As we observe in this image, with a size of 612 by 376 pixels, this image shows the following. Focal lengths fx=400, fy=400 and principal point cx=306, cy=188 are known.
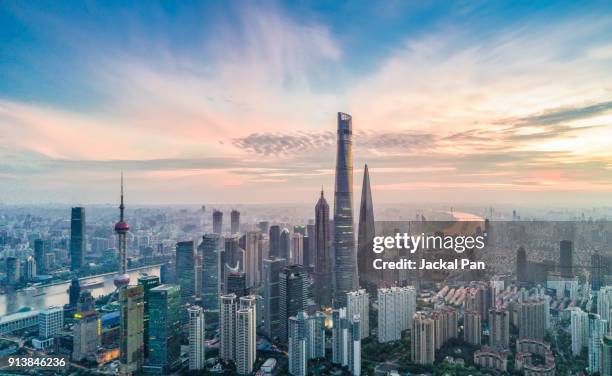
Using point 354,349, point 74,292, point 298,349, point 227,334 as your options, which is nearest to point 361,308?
point 354,349

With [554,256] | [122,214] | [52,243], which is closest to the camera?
[554,256]

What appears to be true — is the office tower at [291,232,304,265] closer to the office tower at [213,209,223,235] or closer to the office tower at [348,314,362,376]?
the office tower at [213,209,223,235]

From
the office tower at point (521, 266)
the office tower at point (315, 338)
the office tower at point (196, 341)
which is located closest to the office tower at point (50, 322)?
the office tower at point (196, 341)

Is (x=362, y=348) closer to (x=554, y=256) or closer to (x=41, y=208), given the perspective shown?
(x=554, y=256)

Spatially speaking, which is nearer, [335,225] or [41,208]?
[41,208]

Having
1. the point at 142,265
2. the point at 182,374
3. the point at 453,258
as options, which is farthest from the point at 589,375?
the point at 142,265

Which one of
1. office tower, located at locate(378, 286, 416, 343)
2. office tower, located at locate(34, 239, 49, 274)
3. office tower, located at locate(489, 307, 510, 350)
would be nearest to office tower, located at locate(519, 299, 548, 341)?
office tower, located at locate(489, 307, 510, 350)
